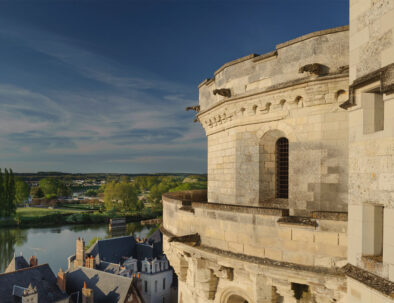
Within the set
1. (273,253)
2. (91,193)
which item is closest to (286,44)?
(273,253)

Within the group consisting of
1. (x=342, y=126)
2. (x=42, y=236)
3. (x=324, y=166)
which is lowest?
(x=42, y=236)

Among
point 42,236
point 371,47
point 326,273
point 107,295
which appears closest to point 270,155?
point 326,273

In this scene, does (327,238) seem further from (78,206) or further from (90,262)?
(78,206)

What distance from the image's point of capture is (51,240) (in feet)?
188

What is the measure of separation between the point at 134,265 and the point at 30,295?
13122mm

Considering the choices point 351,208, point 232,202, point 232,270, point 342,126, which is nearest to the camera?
point 351,208

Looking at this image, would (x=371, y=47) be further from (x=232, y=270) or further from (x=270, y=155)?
(x=232, y=270)

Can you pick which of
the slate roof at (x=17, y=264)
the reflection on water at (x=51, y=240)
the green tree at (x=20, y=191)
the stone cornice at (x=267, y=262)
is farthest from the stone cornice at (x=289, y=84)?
the green tree at (x=20, y=191)

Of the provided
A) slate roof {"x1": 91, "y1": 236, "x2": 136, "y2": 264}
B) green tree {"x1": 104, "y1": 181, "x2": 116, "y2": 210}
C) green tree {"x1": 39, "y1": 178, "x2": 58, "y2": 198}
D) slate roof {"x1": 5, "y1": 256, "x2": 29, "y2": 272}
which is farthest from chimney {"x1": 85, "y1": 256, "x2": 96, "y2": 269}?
green tree {"x1": 39, "y1": 178, "x2": 58, "y2": 198}

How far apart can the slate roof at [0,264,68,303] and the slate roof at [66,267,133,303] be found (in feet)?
6.98

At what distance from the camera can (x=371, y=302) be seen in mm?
4285

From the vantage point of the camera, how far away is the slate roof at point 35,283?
985 inches

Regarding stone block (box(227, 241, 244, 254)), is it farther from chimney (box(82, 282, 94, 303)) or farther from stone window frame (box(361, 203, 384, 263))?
chimney (box(82, 282, 94, 303))

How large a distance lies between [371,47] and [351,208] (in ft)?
7.32
